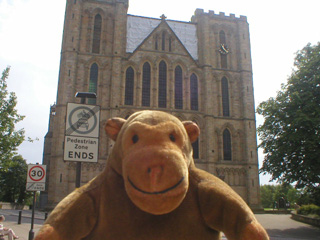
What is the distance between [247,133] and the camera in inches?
1049

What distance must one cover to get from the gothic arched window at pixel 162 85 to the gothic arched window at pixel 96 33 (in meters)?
6.09

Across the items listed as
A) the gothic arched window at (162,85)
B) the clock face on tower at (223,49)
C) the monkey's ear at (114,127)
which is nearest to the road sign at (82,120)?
the monkey's ear at (114,127)

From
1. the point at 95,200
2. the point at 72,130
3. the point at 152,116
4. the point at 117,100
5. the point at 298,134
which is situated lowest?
the point at 95,200

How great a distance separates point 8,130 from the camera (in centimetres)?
1391

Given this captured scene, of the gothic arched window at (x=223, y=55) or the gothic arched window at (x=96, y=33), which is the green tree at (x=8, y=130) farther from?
the gothic arched window at (x=223, y=55)

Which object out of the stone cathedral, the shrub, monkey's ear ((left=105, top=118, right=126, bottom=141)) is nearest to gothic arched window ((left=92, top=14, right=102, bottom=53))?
the stone cathedral

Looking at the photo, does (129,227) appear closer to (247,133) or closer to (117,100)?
(117,100)

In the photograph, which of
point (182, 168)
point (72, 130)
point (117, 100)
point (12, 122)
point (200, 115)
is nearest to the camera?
point (182, 168)

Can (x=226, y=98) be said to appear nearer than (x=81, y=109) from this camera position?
No

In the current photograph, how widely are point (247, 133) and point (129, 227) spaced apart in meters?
26.2

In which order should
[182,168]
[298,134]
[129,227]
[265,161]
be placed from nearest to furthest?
[182,168] → [129,227] → [298,134] → [265,161]

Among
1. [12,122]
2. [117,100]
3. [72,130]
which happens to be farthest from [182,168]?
[117,100]

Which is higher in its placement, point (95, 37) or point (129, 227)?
point (95, 37)

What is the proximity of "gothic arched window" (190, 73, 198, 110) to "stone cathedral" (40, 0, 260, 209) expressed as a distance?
0.32 feet
